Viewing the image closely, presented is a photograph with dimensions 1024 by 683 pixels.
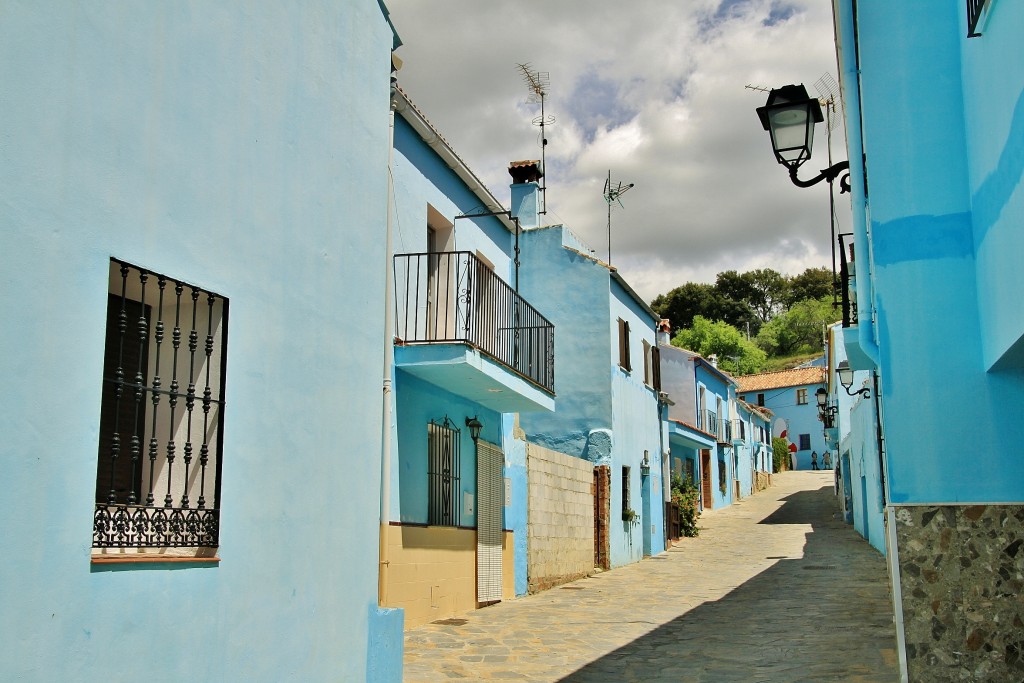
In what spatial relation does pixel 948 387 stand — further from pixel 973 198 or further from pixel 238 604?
pixel 238 604

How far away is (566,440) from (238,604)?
613 inches

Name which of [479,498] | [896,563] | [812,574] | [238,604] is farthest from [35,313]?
[812,574]

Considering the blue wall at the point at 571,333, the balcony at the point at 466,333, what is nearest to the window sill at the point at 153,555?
the balcony at the point at 466,333

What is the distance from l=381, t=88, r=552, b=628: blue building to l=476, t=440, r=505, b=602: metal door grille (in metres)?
0.02

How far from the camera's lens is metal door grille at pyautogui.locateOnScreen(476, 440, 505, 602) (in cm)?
1434

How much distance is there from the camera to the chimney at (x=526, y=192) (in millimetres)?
20516

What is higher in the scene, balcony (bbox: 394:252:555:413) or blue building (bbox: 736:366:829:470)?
blue building (bbox: 736:366:829:470)

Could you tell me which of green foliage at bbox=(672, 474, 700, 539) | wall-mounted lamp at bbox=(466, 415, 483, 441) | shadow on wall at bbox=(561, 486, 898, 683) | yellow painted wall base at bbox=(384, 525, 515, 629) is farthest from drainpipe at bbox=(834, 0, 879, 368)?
green foliage at bbox=(672, 474, 700, 539)

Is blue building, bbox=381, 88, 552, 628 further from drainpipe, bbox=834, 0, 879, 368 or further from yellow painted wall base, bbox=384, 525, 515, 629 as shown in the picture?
drainpipe, bbox=834, 0, 879, 368

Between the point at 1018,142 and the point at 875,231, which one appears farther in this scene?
the point at 875,231

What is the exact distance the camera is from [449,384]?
A: 42.1ft

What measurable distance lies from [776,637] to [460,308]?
5979mm

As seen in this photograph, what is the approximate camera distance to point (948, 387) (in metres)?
6.91

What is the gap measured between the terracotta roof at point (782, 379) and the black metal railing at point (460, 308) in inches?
2003
